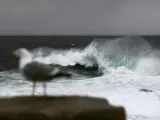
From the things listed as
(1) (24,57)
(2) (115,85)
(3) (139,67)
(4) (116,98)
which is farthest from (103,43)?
(1) (24,57)

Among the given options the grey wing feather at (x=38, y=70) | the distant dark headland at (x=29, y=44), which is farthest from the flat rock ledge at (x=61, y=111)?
the distant dark headland at (x=29, y=44)

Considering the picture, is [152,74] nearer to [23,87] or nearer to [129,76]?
[129,76]

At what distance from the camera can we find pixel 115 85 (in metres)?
14.0

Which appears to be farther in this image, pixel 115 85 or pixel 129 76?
pixel 129 76

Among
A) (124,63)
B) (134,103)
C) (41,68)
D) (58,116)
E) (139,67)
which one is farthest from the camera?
(124,63)

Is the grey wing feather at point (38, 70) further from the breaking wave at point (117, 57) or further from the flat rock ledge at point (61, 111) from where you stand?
the breaking wave at point (117, 57)

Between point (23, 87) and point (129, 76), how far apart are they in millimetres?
6162

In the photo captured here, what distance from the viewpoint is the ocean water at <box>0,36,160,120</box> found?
11.1m

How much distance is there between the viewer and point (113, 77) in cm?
1678

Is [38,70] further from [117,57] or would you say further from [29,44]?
[29,44]

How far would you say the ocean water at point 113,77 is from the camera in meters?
11.1

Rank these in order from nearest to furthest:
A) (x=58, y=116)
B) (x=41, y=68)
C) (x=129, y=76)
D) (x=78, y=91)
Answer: (x=58, y=116) < (x=41, y=68) < (x=78, y=91) < (x=129, y=76)

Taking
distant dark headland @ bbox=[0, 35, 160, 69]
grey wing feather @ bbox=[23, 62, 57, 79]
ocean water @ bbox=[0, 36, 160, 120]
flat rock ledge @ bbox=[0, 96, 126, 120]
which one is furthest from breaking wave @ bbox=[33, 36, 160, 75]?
flat rock ledge @ bbox=[0, 96, 126, 120]

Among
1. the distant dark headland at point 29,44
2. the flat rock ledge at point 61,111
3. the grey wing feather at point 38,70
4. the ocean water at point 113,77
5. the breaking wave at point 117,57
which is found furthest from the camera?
the distant dark headland at point 29,44
